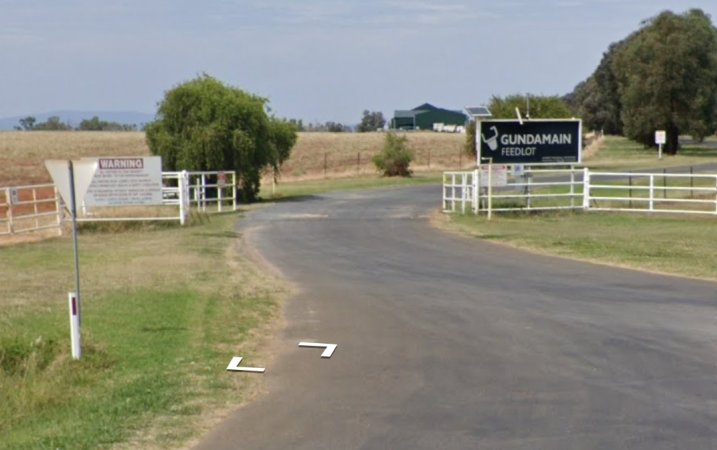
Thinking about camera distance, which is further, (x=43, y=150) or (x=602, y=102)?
(x=602, y=102)

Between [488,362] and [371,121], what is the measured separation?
550ft

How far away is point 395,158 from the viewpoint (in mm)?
64750

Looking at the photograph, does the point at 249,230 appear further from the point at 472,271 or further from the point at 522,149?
the point at 472,271

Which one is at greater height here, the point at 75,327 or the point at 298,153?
the point at 75,327

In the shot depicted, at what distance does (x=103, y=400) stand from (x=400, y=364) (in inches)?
120

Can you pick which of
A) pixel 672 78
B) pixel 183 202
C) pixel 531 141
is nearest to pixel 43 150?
pixel 672 78

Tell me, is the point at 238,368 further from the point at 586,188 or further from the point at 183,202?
the point at 586,188

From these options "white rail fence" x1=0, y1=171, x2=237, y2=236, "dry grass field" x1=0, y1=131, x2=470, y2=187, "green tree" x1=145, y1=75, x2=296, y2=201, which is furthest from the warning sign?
"dry grass field" x1=0, y1=131, x2=470, y2=187

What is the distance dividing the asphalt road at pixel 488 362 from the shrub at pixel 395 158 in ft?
145

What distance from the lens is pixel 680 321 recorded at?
13219mm

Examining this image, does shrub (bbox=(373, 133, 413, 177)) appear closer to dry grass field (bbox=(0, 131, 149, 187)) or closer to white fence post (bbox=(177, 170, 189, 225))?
dry grass field (bbox=(0, 131, 149, 187))

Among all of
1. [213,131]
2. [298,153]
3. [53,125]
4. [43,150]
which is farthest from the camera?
[53,125]

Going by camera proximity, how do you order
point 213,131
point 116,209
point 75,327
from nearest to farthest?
point 75,327 → point 116,209 → point 213,131

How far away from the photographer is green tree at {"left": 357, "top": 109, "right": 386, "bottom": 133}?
571 ft
